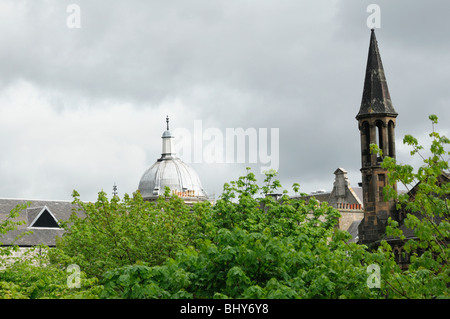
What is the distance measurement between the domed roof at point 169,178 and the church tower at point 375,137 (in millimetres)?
68792

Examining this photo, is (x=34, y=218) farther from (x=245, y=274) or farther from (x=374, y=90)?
(x=245, y=274)

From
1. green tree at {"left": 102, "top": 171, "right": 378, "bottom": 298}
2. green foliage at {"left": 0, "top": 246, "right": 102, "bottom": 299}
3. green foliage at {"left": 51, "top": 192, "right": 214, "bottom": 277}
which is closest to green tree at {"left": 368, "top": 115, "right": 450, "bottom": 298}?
green tree at {"left": 102, "top": 171, "right": 378, "bottom": 298}

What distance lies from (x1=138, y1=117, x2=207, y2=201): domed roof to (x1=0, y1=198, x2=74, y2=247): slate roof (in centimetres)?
2255

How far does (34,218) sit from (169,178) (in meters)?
35.8

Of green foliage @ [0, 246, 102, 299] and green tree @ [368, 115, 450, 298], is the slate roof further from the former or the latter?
green tree @ [368, 115, 450, 298]

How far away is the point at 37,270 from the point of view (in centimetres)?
2756

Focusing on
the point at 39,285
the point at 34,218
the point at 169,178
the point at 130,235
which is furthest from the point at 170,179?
the point at 39,285

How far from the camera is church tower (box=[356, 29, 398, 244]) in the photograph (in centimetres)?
4719

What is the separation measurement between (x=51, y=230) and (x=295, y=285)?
238 feet

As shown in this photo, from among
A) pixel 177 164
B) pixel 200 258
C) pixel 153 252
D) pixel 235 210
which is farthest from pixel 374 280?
pixel 177 164

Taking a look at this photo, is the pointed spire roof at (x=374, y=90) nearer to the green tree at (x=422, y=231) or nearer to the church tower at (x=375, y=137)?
the church tower at (x=375, y=137)

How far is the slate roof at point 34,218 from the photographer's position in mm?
82000
